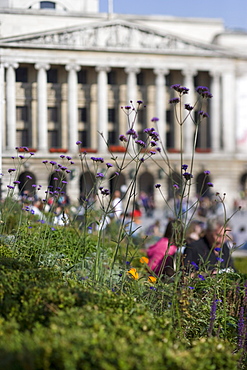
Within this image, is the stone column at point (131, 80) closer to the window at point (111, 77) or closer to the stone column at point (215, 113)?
the window at point (111, 77)

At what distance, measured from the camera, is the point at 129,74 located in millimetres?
46406

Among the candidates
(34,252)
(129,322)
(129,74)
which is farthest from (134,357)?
(129,74)

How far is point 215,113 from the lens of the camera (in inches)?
2002

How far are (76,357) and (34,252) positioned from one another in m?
3.94

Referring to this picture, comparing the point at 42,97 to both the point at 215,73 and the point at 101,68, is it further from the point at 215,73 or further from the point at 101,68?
the point at 215,73

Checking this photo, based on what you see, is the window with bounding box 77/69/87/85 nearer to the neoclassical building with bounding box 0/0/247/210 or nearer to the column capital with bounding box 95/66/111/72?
the neoclassical building with bounding box 0/0/247/210

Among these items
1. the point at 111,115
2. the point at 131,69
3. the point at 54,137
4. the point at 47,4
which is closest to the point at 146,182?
the point at 111,115

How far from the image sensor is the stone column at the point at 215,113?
1978 inches

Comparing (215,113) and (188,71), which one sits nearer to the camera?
(188,71)

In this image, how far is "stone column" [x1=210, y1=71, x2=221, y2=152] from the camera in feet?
165

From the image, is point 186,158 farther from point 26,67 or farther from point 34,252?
point 34,252

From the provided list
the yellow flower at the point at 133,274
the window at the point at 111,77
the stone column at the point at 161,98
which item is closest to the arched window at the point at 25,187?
the yellow flower at the point at 133,274

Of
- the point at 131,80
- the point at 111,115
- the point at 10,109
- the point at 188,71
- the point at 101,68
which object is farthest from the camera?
the point at 188,71

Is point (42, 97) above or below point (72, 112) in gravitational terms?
below
